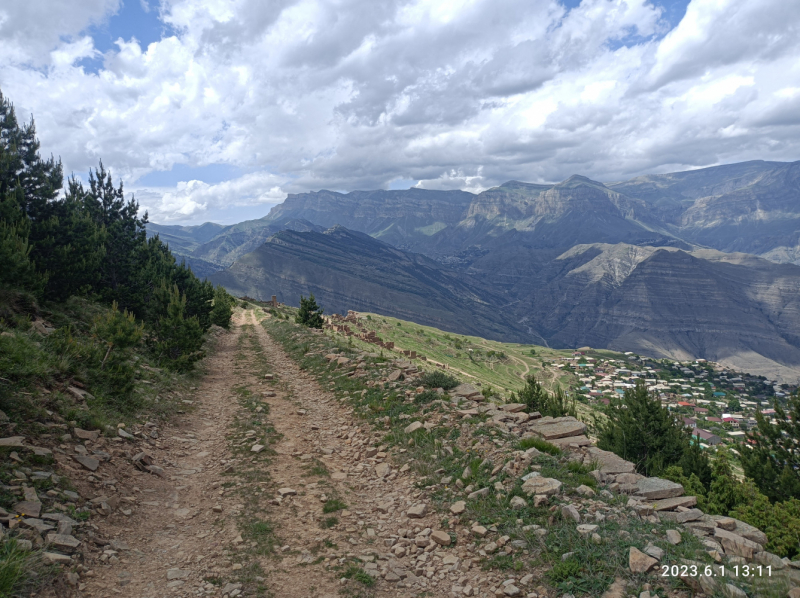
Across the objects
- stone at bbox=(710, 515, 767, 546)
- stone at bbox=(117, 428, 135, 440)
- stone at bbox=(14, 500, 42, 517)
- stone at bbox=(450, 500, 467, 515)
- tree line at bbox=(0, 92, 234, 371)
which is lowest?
stone at bbox=(450, 500, 467, 515)

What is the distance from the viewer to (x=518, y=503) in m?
9.09

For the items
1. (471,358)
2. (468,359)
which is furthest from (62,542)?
(471,358)

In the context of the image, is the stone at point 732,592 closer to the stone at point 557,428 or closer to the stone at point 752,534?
the stone at point 752,534

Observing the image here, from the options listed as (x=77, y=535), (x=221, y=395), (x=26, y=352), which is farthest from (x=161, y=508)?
(x=221, y=395)

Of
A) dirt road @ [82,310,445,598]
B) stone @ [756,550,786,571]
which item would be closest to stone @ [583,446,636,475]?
stone @ [756,550,786,571]

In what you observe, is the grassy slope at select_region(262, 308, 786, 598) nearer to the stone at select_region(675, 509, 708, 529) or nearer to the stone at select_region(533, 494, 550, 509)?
the stone at select_region(533, 494, 550, 509)

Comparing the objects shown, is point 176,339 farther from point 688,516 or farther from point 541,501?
point 688,516

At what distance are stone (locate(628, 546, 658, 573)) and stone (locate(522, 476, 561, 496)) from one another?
7.43ft

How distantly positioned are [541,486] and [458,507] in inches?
80.4

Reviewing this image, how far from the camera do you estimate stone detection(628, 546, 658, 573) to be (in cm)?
671

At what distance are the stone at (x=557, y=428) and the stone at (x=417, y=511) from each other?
475cm

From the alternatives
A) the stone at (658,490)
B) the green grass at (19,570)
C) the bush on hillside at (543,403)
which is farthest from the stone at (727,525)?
the green grass at (19,570)

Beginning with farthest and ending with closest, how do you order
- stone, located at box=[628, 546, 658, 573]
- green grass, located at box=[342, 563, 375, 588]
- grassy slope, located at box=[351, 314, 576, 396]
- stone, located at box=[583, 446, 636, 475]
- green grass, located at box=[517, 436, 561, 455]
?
1. grassy slope, located at box=[351, 314, 576, 396]
2. green grass, located at box=[517, 436, 561, 455]
3. stone, located at box=[583, 446, 636, 475]
4. green grass, located at box=[342, 563, 375, 588]
5. stone, located at box=[628, 546, 658, 573]

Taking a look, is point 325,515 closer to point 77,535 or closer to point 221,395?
point 77,535
